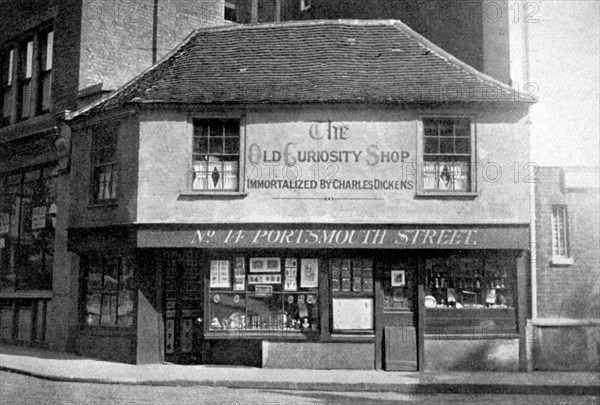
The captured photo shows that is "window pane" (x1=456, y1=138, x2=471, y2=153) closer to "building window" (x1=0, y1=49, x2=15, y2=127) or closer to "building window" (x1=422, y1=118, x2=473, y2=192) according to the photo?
"building window" (x1=422, y1=118, x2=473, y2=192)

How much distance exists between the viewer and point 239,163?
16.4m

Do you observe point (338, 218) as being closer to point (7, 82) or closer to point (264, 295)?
point (264, 295)

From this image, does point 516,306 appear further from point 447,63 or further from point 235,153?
point 235,153

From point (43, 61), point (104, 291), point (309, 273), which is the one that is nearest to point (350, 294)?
point (309, 273)

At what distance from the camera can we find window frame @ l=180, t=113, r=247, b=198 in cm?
1631

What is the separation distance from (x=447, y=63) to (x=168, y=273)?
7.65 meters

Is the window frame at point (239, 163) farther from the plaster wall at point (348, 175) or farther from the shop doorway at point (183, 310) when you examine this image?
the shop doorway at point (183, 310)

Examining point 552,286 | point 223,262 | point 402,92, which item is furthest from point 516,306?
point 223,262

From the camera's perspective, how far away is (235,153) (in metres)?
16.5

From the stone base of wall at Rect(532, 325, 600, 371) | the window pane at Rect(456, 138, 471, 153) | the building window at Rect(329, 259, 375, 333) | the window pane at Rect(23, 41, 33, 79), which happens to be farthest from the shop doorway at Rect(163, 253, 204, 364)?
the window pane at Rect(23, 41, 33, 79)

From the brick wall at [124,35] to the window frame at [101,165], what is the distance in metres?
1.53

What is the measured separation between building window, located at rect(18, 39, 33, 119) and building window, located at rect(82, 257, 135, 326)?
599 cm

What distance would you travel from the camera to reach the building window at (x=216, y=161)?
16.5 meters

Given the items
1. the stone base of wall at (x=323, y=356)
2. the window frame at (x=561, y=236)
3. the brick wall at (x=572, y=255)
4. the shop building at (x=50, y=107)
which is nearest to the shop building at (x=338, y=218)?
the stone base of wall at (x=323, y=356)
